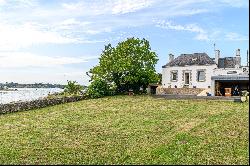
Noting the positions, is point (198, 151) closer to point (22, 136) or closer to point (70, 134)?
point (70, 134)

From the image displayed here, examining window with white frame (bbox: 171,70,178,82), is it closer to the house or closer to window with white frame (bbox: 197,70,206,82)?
the house

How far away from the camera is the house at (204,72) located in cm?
5797

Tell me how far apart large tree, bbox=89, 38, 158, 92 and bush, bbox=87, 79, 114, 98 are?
165cm

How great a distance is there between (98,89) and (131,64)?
601 centimetres

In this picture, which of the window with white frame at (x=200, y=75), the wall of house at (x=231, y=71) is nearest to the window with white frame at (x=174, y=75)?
the window with white frame at (x=200, y=75)

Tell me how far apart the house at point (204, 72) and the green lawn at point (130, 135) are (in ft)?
48.0

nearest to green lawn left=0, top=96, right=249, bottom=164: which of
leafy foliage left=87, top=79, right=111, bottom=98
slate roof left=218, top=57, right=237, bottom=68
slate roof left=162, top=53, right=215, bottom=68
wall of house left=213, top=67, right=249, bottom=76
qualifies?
leafy foliage left=87, top=79, right=111, bottom=98

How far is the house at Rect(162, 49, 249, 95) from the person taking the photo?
58.0 metres

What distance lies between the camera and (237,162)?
66.1ft

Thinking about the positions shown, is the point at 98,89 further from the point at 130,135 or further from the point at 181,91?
the point at 130,135

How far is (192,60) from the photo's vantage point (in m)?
66.6

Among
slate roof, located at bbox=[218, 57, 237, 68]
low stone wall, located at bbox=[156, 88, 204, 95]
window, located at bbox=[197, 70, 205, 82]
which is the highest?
slate roof, located at bbox=[218, 57, 237, 68]

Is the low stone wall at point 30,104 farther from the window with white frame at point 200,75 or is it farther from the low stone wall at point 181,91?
the window with white frame at point 200,75

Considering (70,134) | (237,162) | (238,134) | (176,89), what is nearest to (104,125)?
(70,134)
